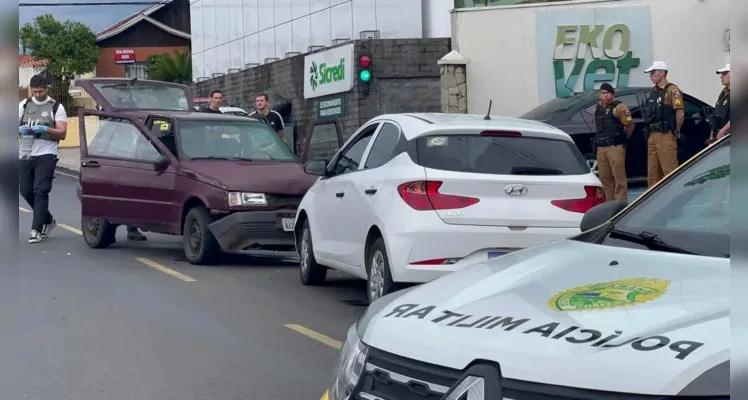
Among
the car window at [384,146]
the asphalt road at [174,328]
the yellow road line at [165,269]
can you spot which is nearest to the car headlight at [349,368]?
the asphalt road at [174,328]

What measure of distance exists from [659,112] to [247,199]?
5.52 m

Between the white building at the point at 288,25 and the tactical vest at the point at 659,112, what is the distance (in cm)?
1021

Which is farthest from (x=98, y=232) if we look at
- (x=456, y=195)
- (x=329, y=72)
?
(x=329, y=72)

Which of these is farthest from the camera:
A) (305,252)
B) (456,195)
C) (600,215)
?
(305,252)

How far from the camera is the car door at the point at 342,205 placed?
9.02 m

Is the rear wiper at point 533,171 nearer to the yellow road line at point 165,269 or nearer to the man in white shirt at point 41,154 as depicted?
the yellow road line at point 165,269

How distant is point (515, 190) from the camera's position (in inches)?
317

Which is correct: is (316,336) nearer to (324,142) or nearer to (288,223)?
(288,223)

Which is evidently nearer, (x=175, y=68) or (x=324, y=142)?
(x=324, y=142)

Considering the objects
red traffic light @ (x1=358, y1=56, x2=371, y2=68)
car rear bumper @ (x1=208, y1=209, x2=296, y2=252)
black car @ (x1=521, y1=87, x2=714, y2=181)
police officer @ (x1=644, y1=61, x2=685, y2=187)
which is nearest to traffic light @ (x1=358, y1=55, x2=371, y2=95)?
red traffic light @ (x1=358, y1=56, x2=371, y2=68)

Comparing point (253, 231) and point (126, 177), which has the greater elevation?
point (126, 177)

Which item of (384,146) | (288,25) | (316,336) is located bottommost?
(316,336)

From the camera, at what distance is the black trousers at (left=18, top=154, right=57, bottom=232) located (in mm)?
13375

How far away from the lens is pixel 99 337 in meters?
7.93
